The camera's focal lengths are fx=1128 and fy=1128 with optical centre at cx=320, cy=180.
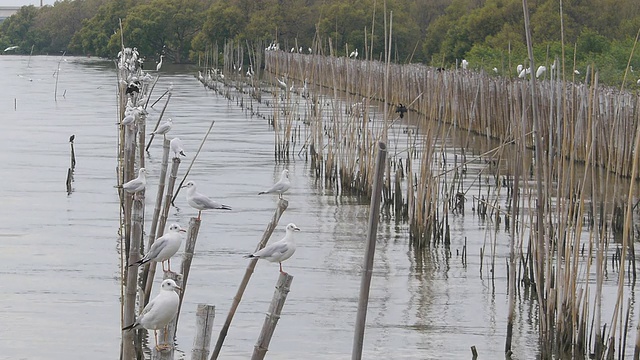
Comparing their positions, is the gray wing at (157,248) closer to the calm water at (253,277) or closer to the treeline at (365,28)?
the calm water at (253,277)

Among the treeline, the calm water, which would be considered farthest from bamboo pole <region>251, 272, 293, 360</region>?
the calm water

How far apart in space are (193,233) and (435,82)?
18.9 metres

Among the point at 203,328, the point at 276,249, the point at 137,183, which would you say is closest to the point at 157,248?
the point at 276,249

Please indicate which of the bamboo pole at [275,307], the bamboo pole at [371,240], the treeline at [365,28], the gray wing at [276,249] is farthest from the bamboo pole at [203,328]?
the treeline at [365,28]

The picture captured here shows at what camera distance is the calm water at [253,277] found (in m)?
8.27

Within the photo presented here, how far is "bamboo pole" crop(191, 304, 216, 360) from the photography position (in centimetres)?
518

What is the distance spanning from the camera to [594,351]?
23.9 ft

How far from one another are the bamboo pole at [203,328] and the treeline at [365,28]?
278cm

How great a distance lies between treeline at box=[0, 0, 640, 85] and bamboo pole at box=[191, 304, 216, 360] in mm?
2781

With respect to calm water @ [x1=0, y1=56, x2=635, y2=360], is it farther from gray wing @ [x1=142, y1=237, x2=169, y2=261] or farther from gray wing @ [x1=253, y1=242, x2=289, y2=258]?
gray wing @ [x1=142, y1=237, x2=169, y2=261]

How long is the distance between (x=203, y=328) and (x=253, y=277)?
5.09m

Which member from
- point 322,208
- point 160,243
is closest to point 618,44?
point 322,208

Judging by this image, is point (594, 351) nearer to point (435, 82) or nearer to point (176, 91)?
point (435, 82)

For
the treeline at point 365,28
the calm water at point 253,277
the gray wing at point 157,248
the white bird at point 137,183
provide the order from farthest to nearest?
the treeline at point 365,28 → the white bird at point 137,183 → the calm water at point 253,277 → the gray wing at point 157,248
